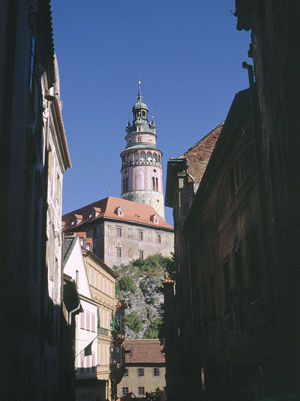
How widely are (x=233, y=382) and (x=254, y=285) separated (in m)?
3.01

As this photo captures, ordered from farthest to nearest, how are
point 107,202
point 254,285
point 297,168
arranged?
point 107,202, point 254,285, point 297,168

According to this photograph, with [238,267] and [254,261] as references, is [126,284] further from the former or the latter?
[254,261]

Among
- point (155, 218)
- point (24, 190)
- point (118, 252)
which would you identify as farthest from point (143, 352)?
point (24, 190)

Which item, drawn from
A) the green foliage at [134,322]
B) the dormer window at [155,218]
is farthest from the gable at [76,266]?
the dormer window at [155,218]

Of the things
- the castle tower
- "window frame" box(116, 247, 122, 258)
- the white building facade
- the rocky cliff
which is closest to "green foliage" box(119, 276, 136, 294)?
the rocky cliff

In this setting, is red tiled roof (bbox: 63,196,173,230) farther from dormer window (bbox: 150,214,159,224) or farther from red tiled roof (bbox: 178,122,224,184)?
red tiled roof (bbox: 178,122,224,184)

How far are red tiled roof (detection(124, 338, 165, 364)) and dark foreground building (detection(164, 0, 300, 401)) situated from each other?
4404 cm

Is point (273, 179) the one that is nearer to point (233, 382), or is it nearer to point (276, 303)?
point (276, 303)

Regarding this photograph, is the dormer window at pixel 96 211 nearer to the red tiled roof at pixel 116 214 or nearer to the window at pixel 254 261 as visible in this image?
the red tiled roof at pixel 116 214

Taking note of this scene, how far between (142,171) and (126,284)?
2875cm

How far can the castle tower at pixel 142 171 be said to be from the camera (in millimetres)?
96125

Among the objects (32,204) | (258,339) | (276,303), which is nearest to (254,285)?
(258,339)

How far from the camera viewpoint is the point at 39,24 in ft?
38.7

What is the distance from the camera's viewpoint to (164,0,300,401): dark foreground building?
23.7 ft
